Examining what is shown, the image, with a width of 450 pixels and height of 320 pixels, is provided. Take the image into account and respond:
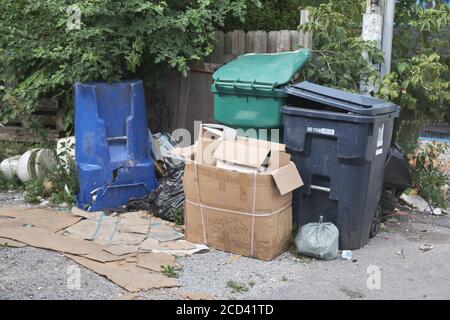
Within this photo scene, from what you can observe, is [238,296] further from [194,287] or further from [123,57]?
[123,57]

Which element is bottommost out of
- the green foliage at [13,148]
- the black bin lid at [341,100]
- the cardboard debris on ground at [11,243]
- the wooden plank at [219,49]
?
the cardboard debris on ground at [11,243]

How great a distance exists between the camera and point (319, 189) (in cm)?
520

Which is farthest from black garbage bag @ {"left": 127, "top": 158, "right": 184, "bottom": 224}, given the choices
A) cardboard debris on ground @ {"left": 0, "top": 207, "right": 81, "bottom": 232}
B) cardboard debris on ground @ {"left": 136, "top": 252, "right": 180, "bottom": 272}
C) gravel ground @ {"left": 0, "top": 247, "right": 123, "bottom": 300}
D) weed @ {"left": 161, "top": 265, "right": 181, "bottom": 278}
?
gravel ground @ {"left": 0, "top": 247, "right": 123, "bottom": 300}

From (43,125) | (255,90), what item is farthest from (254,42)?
(43,125)

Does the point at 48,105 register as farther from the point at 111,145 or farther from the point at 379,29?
the point at 379,29

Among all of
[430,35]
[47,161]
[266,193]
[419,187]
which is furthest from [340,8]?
[47,161]

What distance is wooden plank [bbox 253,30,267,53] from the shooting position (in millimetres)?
6914

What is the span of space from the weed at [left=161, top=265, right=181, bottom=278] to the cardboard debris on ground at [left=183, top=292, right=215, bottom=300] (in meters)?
0.34

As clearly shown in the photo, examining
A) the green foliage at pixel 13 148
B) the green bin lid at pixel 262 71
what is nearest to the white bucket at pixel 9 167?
the green foliage at pixel 13 148

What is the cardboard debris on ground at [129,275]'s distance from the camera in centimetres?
432

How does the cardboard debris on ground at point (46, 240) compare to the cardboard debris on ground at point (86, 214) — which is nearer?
the cardboard debris on ground at point (46, 240)

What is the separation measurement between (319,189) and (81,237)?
82.3 inches

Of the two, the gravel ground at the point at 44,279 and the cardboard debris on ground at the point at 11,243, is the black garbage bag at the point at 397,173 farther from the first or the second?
the cardboard debris on ground at the point at 11,243

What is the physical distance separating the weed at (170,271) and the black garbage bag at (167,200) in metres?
1.13
